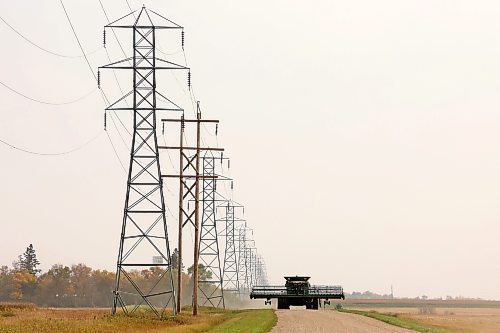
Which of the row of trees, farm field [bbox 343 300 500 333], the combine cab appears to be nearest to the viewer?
farm field [bbox 343 300 500 333]

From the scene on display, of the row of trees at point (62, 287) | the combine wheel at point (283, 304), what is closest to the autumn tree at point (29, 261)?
the row of trees at point (62, 287)

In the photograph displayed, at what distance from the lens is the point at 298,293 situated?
2825 inches

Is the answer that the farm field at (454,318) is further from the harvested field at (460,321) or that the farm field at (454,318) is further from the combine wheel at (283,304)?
the combine wheel at (283,304)

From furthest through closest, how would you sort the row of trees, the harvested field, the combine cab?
the row of trees, the combine cab, the harvested field

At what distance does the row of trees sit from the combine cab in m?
84.7

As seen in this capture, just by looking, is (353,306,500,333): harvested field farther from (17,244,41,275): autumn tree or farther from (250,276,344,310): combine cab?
(17,244,41,275): autumn tree

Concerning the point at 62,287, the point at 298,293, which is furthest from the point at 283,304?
the point at 62,287

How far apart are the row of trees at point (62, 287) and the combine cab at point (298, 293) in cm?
8467

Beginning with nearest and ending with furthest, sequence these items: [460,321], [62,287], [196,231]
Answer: [196,231] → [460,321] → [62,287]

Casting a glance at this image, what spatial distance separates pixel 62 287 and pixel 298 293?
317 feet

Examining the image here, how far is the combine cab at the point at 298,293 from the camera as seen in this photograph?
2756 inches

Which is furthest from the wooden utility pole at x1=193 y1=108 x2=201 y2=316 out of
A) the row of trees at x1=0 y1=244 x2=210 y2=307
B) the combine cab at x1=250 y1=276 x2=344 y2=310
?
the row of trees at x1=0 y1=244 x2=210 y2=307

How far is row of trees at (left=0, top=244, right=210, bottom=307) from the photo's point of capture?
15212cm

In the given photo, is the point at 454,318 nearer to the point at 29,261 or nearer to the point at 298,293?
the point at 298,293
